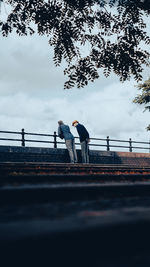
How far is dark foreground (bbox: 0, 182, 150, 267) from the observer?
0.89m

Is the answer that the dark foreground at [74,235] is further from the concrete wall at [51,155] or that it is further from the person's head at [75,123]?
the concrete wall at [51,155]

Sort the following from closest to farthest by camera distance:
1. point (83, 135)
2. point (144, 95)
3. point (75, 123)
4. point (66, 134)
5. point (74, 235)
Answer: point (74, 235)
point (75, 123)
point (66, 134)
point (83, 135)
point (144, 95)

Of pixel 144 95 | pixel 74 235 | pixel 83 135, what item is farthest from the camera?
pixel 144 95

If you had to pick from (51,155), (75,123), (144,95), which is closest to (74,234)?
(75,123)

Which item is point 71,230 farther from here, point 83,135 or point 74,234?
point 83,135

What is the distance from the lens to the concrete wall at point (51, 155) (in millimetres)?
12656

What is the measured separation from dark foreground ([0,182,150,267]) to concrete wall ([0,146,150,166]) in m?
11.4

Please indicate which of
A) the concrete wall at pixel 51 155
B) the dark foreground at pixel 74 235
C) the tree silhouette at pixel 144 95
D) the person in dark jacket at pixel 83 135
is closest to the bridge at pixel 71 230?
the dark foreground at pixel 74 235

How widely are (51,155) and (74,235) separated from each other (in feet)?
42.5

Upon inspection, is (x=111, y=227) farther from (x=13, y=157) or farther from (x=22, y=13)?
(x=13, y=157)

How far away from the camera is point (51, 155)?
13875mm

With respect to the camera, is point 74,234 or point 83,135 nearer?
point 74,234

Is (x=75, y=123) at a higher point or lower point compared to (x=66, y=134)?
higher

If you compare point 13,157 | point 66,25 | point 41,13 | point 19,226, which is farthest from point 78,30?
point 19,226
